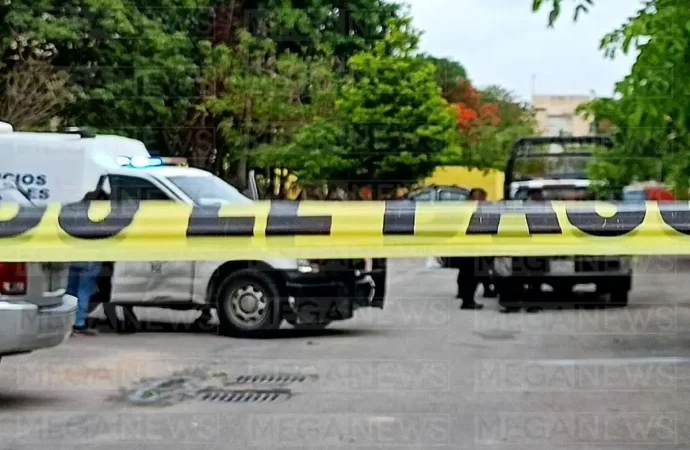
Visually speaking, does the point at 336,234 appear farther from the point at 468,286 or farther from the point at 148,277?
the point at 468,286

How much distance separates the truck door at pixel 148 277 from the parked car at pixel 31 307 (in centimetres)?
290

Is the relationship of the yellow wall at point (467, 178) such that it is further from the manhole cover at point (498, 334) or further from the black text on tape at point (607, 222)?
the black text on tape at point (607, 222)

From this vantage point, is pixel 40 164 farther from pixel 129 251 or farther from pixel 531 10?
pixel 129 251

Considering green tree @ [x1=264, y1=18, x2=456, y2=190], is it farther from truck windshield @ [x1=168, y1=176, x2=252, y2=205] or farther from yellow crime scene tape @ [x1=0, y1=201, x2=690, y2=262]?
yellow crime scene tape @ [x1=0, y1=201, x2=690, y2=262]

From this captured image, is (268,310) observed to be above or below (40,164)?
below

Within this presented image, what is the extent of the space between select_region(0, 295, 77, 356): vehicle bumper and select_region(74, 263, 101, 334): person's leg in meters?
1.73

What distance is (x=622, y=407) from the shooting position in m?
6.71

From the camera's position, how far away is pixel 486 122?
2427cm

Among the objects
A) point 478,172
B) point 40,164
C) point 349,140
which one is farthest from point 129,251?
point 478,172

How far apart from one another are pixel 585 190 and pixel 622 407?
134 inches

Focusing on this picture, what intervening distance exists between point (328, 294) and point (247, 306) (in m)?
0.79

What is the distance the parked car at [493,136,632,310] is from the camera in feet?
29.6

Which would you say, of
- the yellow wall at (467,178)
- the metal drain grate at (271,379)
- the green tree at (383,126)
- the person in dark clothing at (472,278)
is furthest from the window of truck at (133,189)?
the yellow wall at (467,178)

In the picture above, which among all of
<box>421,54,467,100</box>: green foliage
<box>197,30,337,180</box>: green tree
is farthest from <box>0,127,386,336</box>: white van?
<box>421,54,467,100</box>: green foliage
